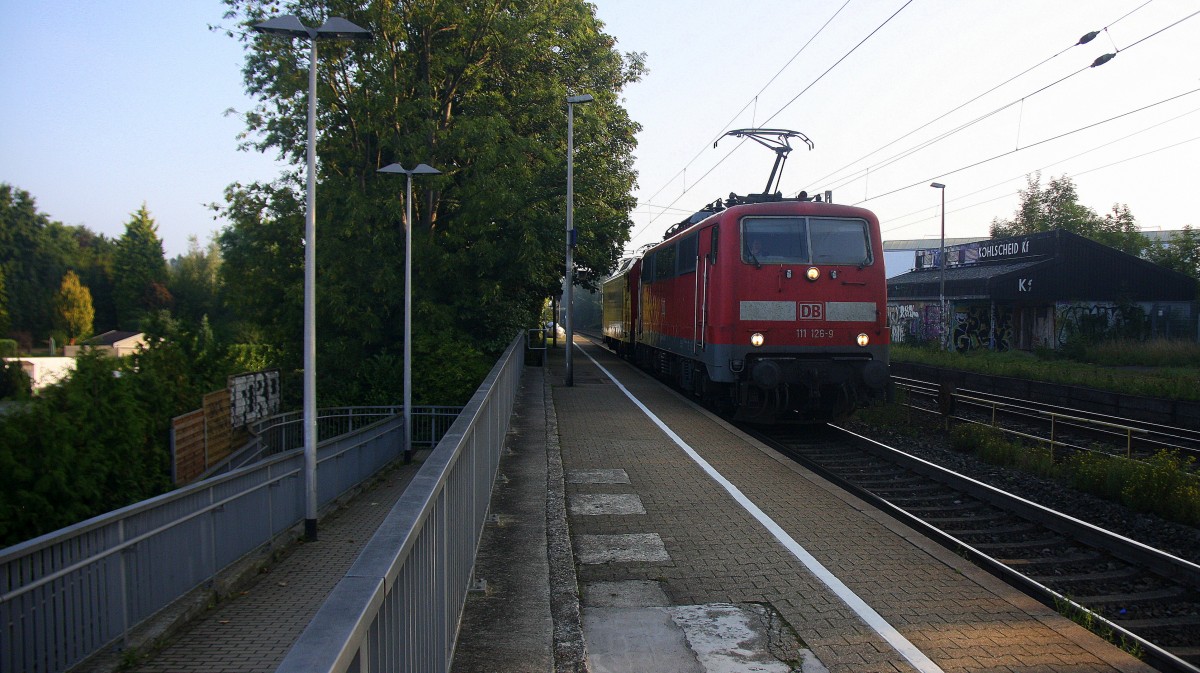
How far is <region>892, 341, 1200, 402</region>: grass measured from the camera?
61.7 ft

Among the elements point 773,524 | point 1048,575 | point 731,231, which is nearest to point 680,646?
point 773,524

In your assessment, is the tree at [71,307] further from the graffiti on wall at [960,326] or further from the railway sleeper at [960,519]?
the railway sleeper at [960,519]

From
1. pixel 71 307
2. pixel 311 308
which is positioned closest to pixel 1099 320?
pixel 311 308

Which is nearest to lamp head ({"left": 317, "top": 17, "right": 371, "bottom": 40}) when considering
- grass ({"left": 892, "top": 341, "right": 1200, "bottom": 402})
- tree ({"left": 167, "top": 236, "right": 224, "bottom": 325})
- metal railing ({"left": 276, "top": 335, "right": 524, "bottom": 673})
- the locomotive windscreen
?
the locomotive windscreen

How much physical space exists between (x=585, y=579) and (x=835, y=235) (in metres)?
9.03

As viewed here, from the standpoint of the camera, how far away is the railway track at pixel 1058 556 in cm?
571

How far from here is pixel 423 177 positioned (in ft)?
82.6

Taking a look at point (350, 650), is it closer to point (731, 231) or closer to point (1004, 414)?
point (731, 231)

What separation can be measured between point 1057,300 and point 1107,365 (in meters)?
7.62

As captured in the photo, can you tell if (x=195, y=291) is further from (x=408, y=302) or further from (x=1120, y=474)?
(x=1120, y=474)

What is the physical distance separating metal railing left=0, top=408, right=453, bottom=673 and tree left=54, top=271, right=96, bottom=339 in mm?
47976

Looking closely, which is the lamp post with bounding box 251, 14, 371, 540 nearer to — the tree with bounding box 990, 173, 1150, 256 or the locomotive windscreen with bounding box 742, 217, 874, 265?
the locomotive windscreen with bounding box 742, 217, 874, 265

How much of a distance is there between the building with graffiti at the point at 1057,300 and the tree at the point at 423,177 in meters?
18.6

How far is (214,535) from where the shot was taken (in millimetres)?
9305
